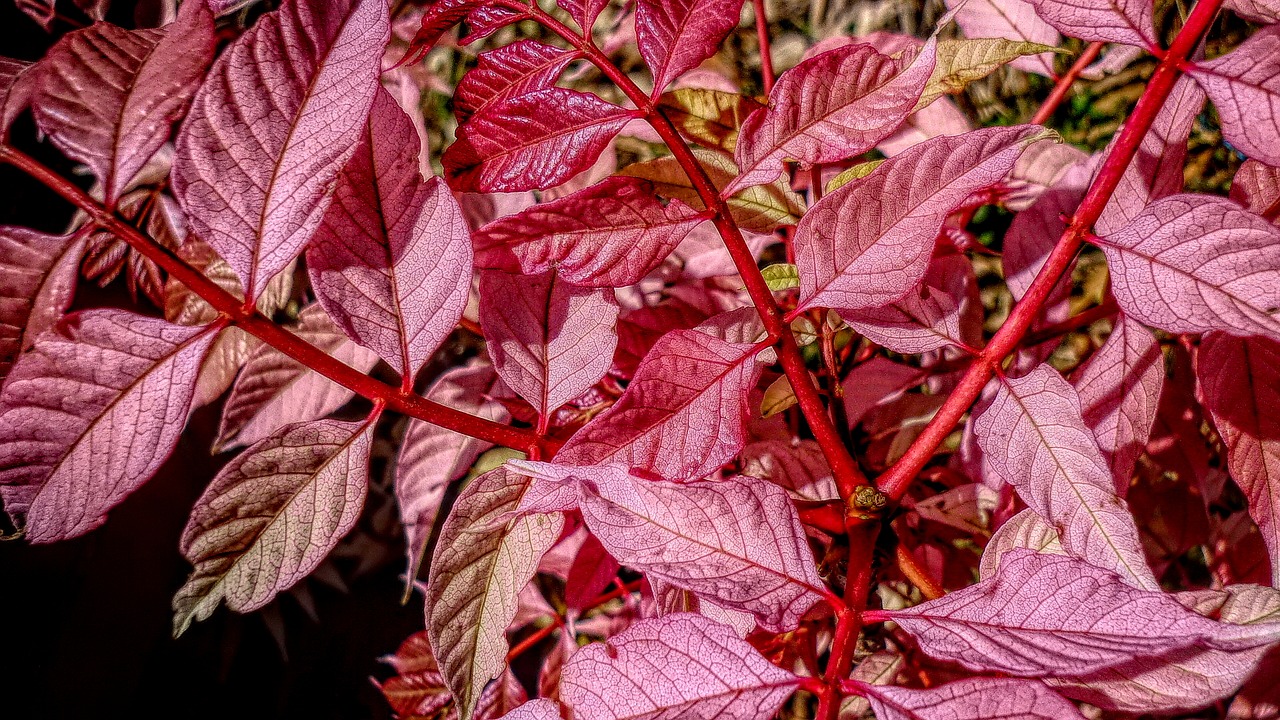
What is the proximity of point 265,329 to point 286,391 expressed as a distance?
180 millimetres

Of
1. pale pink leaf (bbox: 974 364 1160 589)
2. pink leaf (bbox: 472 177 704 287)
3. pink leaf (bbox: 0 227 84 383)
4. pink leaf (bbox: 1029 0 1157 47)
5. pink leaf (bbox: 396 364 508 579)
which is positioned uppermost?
pink leaf (bbox: 1029 0 1157 47)

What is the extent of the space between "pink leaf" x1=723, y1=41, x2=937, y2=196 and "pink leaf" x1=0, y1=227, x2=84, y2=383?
0.27 metres

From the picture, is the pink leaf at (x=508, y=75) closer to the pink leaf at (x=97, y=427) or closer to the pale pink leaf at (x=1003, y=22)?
the pink leaf at (x=97, y=427)

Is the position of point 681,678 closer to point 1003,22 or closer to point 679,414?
point 679,414

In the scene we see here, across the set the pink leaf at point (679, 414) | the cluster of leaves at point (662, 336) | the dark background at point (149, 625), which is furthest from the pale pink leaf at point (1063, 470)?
the dark background at point (149, 625)

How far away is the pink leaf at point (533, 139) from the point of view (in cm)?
31

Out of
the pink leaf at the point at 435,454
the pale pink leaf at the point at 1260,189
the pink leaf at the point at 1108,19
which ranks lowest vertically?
the pink leaf at the point at 435,454

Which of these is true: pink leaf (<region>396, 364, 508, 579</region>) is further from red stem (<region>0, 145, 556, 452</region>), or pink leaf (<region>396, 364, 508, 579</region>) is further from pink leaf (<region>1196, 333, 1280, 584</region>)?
pink leaf (<region>1196, 333, 1280, 584</region>)

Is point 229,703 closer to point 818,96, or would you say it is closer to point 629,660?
point 629,660

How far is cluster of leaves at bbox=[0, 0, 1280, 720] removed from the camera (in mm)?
270

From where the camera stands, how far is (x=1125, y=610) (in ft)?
0.81

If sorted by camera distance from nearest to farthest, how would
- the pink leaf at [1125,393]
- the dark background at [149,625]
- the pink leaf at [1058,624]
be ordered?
the pink leaf at [1058,624] → the pink leaf at [1125,393] → the dark background at [149,625]

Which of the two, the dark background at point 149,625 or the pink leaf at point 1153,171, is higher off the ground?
the pink leaf at point 1153,171

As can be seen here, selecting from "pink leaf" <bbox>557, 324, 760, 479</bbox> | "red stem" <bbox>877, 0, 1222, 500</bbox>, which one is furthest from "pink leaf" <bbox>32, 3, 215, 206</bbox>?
"red stem" <bbox>877, 0, 1222, 500</bbox>
